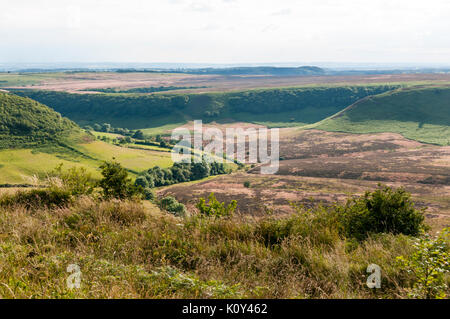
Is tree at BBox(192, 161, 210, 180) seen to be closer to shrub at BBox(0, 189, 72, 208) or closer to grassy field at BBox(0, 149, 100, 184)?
grassy field at BBox(0, 149, 100, 184)

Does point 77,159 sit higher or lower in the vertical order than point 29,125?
lower

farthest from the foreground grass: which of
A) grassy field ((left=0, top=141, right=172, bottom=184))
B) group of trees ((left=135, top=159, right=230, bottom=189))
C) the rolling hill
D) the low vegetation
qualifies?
the rolling hill

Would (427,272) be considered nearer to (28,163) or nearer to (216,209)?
(216,209)

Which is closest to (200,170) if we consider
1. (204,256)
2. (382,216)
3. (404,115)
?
(382,216)

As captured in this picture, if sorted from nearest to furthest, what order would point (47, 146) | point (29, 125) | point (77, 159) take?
point (77, 159) < point (47, 146) < point (29, 125)
